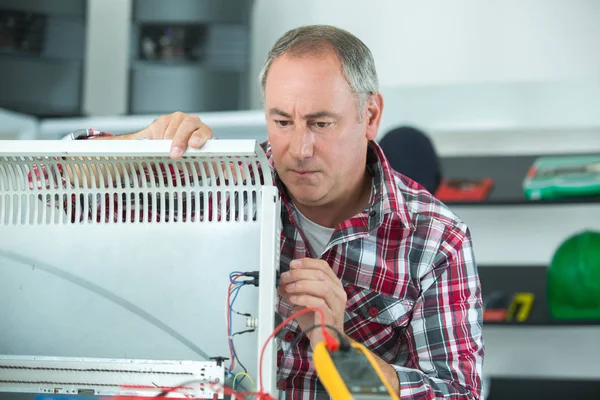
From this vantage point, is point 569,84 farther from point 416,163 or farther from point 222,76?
point 222,76

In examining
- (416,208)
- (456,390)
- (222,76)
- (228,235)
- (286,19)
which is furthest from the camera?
(286,19)

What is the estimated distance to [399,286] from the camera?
Result: 4.01 ft

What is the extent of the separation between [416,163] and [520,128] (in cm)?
99

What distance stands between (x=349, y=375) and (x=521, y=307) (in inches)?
90.9

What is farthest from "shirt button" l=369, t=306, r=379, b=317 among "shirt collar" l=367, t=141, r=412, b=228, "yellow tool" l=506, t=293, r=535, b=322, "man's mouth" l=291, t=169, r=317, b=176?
"yellow tool" l=506, t=293, r=535, b=322

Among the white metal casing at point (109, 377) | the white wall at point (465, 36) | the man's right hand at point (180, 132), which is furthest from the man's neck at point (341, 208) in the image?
the white wall at point (465, 36)

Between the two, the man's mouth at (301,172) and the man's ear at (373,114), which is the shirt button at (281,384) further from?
the man's ear at (373,114)

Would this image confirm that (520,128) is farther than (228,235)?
Yes

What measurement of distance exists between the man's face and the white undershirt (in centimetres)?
10

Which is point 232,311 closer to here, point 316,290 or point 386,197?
point 316,290

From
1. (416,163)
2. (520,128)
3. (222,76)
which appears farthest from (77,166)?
(520,128)

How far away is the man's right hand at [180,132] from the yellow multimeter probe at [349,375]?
Answer: 26 centimetres

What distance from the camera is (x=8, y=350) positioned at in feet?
2.83

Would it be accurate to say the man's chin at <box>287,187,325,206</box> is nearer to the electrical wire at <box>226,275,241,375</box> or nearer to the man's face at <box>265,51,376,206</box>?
the man's face at <box>265,51,376,206</box>
